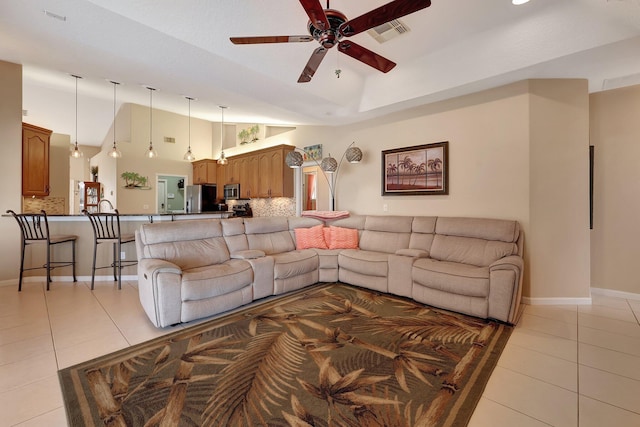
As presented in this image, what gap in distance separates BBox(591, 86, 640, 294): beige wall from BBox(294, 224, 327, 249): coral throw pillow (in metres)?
3.74

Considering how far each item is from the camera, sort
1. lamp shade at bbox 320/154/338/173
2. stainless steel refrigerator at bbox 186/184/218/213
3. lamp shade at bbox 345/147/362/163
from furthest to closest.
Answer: stainless steel refrigerator at bbox 186/184/218/213 → lamp shade at bbox 320/154/338/173 → lamp shade at bbox 345/147/362/163

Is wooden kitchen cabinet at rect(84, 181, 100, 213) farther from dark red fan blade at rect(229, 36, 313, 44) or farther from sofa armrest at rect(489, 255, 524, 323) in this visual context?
sofa armrest at rect(489, 255, 524, 323)

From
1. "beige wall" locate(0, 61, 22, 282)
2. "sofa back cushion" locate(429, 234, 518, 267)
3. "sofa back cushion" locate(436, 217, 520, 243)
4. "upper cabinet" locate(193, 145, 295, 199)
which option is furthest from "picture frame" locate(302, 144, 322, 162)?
"beige wall" locate(0, 61, 22, 282)

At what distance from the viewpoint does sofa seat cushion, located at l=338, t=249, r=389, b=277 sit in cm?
369

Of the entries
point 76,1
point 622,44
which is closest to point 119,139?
point 76,1

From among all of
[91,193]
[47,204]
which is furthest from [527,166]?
[91,193]

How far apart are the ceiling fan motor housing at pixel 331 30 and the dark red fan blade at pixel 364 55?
0.55ft

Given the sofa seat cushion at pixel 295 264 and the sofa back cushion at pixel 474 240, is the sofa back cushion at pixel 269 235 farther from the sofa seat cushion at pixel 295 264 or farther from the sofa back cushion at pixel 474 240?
the sofa back cushion at pixel 474 240

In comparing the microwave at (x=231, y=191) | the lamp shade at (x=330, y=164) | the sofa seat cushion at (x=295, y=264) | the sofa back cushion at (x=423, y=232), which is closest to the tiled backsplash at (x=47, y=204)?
the microwave at (x=231, y=191)

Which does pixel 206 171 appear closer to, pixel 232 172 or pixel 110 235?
pixel 232 172

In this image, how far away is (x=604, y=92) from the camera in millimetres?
3541

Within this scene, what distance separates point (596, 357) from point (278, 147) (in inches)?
227

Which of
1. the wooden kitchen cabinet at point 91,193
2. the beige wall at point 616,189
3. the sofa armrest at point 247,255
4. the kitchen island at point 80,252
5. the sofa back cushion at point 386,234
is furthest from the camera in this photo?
the wooden kitchen cabinet at point 91,193

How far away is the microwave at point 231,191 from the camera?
23.9ft
